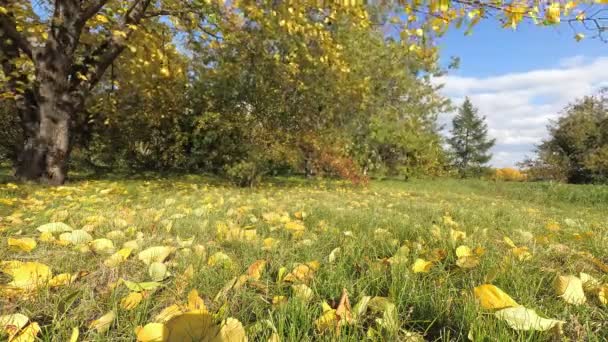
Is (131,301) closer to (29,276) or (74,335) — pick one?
(74,335)

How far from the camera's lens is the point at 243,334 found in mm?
1007

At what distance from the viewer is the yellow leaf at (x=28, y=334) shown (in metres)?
1.07

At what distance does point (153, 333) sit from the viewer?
1006 millimetres

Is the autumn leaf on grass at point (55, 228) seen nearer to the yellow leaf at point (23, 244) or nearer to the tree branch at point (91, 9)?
the yellow leaf at point (23, 244)

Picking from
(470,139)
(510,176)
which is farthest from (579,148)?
(470,139)

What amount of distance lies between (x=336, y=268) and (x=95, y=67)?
28.4 feet

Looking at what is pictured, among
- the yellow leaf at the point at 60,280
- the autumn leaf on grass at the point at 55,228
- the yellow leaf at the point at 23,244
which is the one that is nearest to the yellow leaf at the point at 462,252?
the yellow leaf at the point at 60,280

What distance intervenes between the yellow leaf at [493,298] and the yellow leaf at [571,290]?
13.0 inches

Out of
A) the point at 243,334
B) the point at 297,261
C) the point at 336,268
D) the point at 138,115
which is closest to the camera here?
the point at 243,334

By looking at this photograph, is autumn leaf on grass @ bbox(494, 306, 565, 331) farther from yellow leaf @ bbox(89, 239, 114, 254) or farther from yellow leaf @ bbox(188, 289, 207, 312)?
yellow leaf @ bbox(89, 239, 114, 254)

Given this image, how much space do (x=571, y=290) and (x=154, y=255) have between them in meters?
1.78

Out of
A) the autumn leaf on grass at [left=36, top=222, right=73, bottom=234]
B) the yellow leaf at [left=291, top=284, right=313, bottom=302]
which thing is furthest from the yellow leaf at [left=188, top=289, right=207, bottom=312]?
the autumn leaf on grass at [left=36, top=222, right=73, bottom=234]

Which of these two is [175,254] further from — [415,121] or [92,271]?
[415,121]

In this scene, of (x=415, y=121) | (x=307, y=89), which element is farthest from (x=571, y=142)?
(x=307, y=89)
